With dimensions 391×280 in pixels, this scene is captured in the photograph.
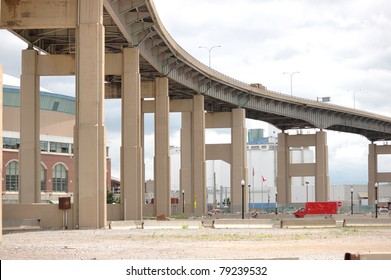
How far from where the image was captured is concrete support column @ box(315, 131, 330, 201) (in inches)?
5133

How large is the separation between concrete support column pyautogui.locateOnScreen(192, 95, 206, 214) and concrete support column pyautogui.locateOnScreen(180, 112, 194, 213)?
1.22 metres

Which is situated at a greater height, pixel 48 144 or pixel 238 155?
pixel 48 144

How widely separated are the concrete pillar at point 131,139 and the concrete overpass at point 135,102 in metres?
0.09

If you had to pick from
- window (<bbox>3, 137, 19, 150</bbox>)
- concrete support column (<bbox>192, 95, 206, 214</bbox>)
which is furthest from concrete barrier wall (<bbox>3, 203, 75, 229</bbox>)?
window (<bbox>3, 137, 19, 150</bbox>)

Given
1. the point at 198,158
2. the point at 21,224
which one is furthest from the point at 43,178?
the point at 21,224

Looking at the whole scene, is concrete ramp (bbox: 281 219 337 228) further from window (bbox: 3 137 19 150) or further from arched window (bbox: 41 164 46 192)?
arched window (bbox: 41 164 46 192)

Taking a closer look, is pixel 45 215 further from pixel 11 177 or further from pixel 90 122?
pixel 11 177

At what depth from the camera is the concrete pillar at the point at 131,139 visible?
69.7 m

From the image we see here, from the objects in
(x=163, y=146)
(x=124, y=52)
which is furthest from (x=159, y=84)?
(x=124, y=52)

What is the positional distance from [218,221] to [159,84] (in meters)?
35.0

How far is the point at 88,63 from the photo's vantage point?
2064 inches

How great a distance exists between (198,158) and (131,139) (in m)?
30.8

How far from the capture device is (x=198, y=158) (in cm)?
10088
